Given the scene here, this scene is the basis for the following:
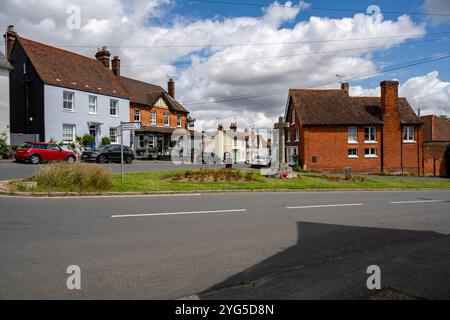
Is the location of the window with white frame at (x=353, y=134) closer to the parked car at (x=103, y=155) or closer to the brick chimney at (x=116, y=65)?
the parked car at (x=103, y=155)

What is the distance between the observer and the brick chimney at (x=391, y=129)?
119ft

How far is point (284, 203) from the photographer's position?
39.2 feet

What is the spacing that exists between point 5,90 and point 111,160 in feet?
37.1

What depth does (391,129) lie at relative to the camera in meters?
36.5

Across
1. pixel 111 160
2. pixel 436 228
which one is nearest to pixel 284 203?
pixel 436 228

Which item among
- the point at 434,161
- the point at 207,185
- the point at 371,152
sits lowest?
the point at 207,185

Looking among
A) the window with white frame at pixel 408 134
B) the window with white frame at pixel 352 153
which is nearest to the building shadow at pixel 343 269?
the window with white frame at pixel 352 153

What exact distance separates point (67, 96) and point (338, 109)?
2711cm

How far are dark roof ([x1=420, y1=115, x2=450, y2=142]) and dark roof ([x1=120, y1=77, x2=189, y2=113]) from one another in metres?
33.4

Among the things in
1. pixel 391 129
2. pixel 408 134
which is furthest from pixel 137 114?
pixel 408 134

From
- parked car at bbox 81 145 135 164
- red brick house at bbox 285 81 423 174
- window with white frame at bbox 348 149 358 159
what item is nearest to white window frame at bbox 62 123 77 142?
parked car at bbox 81 145 135 164

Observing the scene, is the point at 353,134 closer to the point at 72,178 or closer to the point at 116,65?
the point at 116,65

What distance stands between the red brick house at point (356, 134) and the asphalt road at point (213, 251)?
84.1 ft
